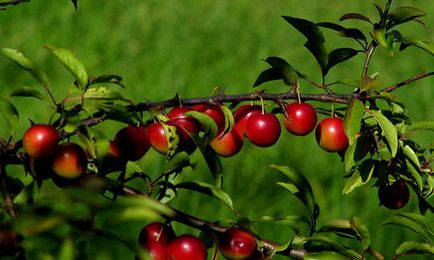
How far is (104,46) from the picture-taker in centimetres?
422

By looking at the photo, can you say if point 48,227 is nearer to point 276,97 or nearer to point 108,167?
point 108,167

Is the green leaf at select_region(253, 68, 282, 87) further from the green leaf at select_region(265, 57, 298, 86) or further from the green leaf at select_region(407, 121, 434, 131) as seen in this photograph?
the green leaf at select_region(407, 121, 434, 131)

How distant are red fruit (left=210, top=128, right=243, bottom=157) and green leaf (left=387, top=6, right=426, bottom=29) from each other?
0.31m

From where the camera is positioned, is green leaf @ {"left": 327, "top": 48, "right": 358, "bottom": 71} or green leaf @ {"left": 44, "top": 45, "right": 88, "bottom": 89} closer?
green leaf @ {"left": 44, "top": 45, "right": 88, "bottom": 89}

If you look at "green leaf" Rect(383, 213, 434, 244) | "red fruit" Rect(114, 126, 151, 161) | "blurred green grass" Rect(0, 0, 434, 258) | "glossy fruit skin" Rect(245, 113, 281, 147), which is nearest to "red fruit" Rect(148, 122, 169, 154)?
"red fruit" Rect(114, 126, 151, 161)

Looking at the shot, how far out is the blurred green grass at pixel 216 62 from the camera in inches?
121

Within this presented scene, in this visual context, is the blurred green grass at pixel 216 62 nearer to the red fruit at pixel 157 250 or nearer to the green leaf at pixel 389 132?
the green leaf at pixel 389 132

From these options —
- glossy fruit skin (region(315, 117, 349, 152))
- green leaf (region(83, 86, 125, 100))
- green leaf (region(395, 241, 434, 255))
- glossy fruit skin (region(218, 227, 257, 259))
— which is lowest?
glossy fruit skin (region(218, 227, 257, 259))

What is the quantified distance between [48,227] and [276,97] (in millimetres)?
573

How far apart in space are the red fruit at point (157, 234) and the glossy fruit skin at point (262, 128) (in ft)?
0.65

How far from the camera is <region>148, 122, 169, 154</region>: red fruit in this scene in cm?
112

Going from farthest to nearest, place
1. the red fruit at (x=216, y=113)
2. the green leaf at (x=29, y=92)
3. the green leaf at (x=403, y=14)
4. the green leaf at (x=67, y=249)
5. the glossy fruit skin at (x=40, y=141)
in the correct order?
the green leaf at (x=403, y=14) < the red fruit at (x=216, y=113) < the green leaf at (x=29, y=92) < the glossy fruit skin at (x=40, y=141) < the green leaf at (x=67, y=249)

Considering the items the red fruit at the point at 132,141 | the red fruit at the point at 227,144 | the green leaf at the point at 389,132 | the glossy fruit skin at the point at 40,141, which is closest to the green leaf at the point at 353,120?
the green leaf at the point at 389,132

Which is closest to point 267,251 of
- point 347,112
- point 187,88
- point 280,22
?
point 347,112
